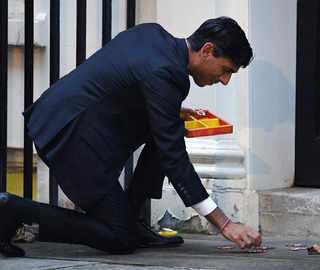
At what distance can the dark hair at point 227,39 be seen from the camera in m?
4.25

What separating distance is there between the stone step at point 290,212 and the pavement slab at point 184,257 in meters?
0.10

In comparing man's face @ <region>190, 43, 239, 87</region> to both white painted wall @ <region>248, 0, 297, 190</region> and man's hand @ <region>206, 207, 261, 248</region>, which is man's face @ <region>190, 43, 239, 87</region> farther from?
white painted wall @ <region>248, 0, 297, 190</region>

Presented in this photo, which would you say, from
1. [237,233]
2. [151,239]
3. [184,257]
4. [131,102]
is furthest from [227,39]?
[151,239]

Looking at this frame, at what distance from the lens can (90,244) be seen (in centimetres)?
446

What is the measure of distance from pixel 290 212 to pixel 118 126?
127cm

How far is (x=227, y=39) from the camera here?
4250 millimetres

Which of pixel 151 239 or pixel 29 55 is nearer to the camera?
pixel 151 239

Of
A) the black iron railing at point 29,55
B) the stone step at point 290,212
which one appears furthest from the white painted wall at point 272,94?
the black iron railing at point 29,55

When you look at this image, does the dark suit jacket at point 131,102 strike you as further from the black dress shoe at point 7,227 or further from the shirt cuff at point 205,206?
the black dress shoe at point 7,227

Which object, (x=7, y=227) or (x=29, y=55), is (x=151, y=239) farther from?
(x=29, y=55)

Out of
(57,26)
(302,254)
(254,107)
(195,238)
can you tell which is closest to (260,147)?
(254,107)

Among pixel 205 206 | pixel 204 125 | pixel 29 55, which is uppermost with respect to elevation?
pixel 29 55

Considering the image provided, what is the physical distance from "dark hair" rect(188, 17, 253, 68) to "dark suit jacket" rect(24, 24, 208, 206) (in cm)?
14

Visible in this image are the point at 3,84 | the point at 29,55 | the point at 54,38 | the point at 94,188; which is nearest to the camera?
the point at 94,188
